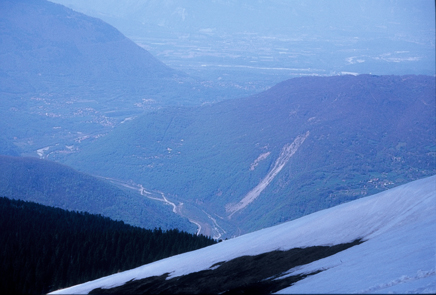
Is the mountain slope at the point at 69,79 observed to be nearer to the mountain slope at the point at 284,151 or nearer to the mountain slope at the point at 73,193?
the mountain slope at the point at 284,151

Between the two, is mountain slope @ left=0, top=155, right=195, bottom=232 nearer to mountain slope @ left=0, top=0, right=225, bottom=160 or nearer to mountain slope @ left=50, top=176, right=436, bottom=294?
mountain slope @ left=50, top=176, right=436, bottom=294

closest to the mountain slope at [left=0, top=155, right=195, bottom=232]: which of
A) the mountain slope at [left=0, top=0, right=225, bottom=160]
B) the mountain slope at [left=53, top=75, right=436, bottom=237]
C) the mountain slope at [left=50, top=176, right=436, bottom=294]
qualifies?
the mountain slope at [left=53, top=75, right=436, bottom=237]

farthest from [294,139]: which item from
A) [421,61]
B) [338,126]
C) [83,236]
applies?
[421,61]

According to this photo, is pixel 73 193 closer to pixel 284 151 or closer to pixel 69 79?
pixel 284 151

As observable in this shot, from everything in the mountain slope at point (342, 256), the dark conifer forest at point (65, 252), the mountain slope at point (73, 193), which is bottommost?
the mountain slope at point (73, 193)

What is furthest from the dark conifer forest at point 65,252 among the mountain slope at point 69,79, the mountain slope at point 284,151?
the mountain slope at point 69,79

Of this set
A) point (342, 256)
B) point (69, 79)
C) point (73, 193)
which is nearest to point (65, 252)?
point (342, 256)

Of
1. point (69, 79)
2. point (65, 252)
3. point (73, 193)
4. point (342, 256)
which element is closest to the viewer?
point (342, 256)
